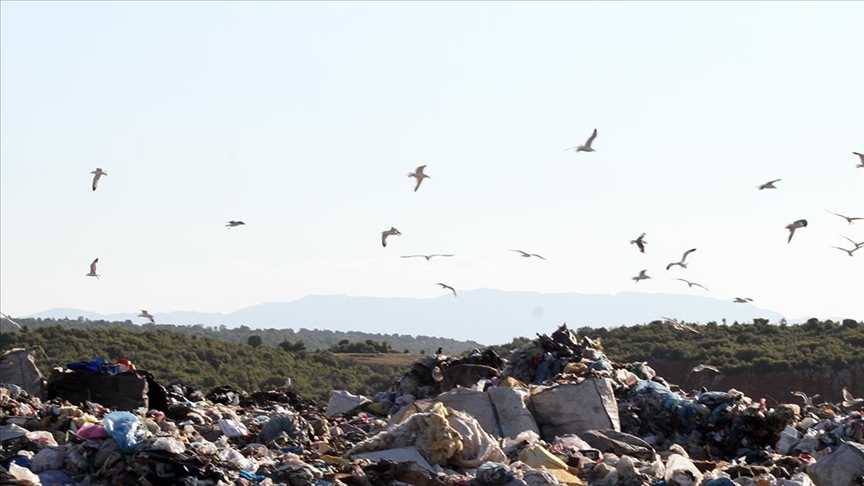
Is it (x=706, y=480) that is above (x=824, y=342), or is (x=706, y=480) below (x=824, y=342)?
below

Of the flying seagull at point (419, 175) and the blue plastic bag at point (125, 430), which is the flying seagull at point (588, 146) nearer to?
the flying seagull at point (419, 175)

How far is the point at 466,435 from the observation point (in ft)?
33.2

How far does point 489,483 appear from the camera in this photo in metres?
9.30

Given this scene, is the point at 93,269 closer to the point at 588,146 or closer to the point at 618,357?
the point at 588,146

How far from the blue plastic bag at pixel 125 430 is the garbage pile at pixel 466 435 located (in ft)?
0.06

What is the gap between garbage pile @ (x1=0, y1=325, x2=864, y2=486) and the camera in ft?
29.6

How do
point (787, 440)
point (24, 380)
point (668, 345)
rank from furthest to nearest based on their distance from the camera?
point (668, 345)
point (24, 380)
point (787, 440)

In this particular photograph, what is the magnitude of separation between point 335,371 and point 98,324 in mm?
34384

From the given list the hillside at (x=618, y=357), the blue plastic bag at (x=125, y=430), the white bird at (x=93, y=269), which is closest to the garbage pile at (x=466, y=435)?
the blue plastic bag at (x=125, y=430)

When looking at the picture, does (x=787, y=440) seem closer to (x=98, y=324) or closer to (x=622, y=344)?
(x=622, y=344)

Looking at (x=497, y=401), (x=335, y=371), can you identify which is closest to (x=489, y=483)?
(x=497, y=401)

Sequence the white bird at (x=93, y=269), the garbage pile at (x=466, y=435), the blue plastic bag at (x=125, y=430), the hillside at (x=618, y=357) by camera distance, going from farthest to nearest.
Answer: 1. the hillside at (x=618, y=357)
2. the white bird at (x=93, y=269)
3. the garbage pile at (x=466, y=435)
4. the blue plastic bag at (x=125, y=430)

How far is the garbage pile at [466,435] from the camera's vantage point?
902 cm

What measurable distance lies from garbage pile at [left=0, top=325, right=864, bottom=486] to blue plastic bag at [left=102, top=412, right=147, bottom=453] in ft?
0.06
